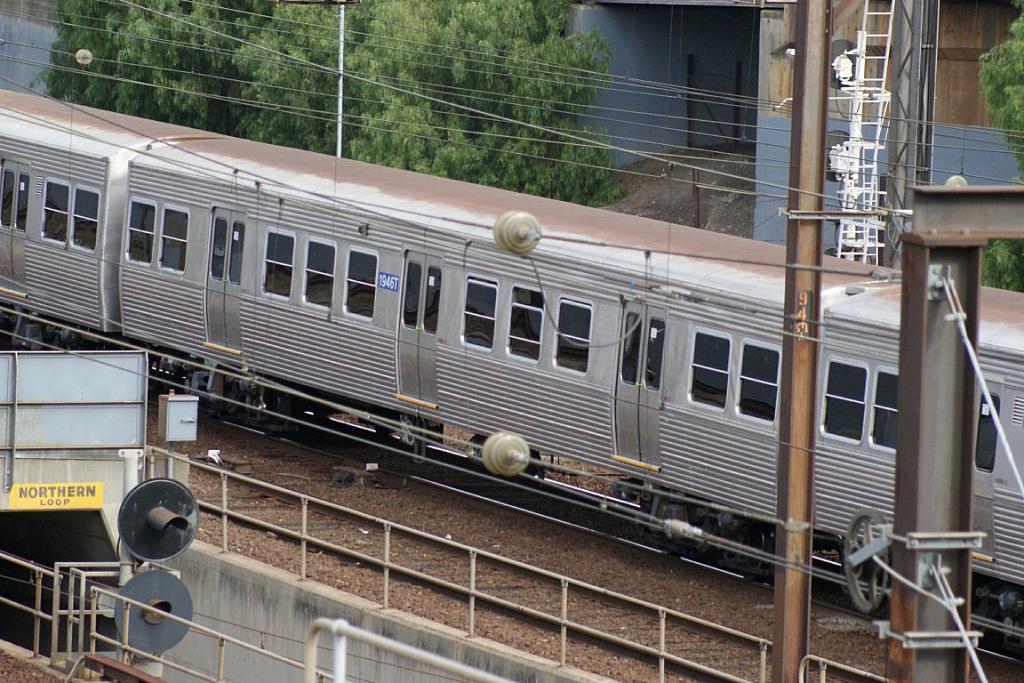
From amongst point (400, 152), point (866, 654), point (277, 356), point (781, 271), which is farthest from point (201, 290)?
point (400, 152)

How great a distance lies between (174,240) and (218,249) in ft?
2.92

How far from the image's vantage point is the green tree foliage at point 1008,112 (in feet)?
77.0

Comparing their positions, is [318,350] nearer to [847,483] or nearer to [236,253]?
[236,253]

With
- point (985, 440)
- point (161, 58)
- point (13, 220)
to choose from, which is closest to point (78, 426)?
point (13, 220)

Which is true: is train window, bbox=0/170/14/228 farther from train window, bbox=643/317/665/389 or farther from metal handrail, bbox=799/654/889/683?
metal handrail, bbox=799/654/889/683

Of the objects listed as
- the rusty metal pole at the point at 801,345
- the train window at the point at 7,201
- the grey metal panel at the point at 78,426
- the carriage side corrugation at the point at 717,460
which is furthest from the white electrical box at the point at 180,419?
the train window at the point at 7,201

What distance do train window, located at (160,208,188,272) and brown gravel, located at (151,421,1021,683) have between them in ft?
8.99

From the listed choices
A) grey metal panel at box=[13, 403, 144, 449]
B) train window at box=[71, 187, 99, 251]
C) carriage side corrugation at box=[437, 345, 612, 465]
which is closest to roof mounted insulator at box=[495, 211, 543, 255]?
carriage side corrugation at box=[437, 345, 612, 465]

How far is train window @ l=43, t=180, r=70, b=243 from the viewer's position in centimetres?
2436

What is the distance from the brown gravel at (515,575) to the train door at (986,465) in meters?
1.24

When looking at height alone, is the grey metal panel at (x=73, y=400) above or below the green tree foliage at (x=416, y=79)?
below

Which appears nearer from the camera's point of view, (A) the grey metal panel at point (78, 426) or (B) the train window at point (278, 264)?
(A) the grey metal panel at point (78, 426)

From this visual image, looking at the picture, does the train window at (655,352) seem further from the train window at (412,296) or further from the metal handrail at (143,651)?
the metal handrail at (143,651)

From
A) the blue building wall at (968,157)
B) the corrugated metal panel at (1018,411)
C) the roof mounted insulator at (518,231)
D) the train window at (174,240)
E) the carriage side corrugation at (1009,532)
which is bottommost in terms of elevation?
the carriage side corrugation at (1009,532)
